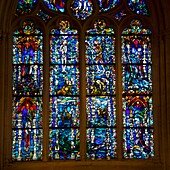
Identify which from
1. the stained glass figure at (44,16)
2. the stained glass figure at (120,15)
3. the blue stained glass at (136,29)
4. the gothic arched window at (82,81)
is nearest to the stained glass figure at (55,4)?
the gothic arched window at (82,81)

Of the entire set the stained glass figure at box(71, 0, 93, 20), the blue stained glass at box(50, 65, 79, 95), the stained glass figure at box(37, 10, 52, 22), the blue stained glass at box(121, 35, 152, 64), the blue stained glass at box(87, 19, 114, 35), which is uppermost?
the stained glass figure at box(71, 0, 93, 20)

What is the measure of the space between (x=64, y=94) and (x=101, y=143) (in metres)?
1.18

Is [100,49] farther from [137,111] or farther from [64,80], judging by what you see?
[137,111]

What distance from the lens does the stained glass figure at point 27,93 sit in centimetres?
1098

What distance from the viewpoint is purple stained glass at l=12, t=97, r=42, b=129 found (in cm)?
1105

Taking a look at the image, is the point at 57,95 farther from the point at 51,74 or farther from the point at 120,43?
the point at 120,43

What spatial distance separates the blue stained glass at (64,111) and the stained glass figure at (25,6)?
185cm

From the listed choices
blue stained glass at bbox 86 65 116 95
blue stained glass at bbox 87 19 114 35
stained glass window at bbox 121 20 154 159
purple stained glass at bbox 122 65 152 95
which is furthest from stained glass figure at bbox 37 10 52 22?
purple stained glass at bbox 122 65 152 95

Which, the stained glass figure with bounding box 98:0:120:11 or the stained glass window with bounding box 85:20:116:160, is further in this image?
the stained glass figure with bounding box 98:0:120:11

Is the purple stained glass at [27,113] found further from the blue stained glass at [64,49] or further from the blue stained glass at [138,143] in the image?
the blue stained glass at [138,143]

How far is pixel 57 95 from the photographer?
36.7 feet

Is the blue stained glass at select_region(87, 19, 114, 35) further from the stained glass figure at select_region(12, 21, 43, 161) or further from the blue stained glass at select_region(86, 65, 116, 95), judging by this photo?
the stained glass figure at select_region(12, 21, 43, 161)

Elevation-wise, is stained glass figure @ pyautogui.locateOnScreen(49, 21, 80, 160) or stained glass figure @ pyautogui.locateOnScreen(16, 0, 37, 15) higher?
stained glass figure @ pyautogui.locateOnScreen(16, 0, 37, 15)

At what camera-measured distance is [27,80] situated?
11.2 metres
